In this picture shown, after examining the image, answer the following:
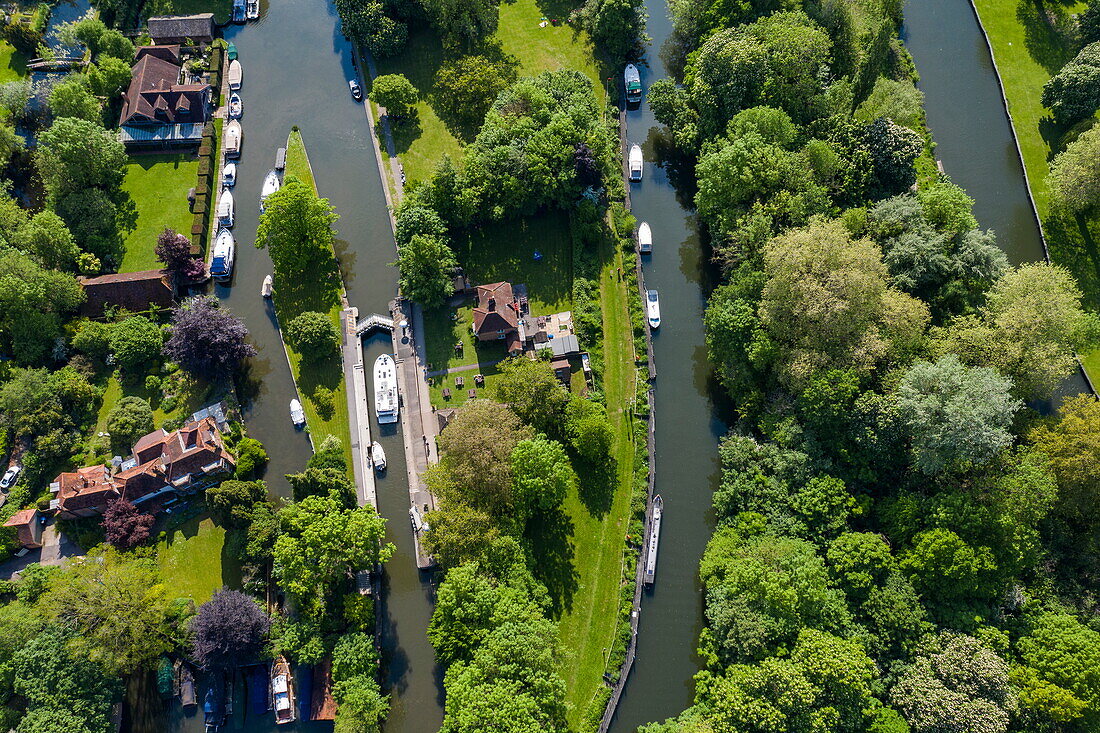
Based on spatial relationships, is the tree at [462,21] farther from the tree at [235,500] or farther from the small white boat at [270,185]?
the tree at [235,500]

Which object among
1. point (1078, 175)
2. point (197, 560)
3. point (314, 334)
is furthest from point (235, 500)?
point (1078, 175)

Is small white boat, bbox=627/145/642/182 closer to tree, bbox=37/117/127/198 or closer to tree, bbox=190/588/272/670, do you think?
tree, bbox=37/117/127/198

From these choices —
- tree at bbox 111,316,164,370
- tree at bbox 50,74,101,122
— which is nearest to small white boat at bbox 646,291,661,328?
tree at bbox 111,316,164,370

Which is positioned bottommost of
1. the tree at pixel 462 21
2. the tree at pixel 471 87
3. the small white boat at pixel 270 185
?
the small white boat at pixel 270 185

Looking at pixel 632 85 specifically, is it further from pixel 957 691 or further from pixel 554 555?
pixel 957 691

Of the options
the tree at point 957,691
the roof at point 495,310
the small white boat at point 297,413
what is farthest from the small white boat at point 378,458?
the tree at point 957,691

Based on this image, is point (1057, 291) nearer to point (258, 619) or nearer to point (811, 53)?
point (811, 53)
